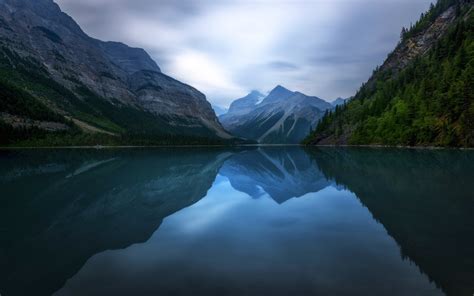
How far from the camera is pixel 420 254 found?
41.1ft

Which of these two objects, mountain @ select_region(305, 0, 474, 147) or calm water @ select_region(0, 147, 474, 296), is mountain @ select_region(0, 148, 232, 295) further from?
mountain @ select_region(305, 0, 474, 147)

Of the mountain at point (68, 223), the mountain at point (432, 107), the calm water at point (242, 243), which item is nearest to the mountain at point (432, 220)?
the calm water at point (242, 243)

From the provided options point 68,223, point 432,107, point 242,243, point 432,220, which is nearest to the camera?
point 242,243

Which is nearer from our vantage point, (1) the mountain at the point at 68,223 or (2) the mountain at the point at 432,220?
(2) the mountain at the point at 432,220

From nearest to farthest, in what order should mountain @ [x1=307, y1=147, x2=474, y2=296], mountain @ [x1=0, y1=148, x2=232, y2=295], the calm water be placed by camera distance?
the calm water → mountain @ [x1=307, y1=147, x2=474, y2=296] → mountain @ [x1=0, y1=148, x2=232, y2=295]

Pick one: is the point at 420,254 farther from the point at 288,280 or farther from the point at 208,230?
the point at 208,230

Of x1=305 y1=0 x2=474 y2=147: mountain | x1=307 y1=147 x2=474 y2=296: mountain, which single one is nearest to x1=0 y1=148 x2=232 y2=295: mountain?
x1=307 y1=147 x2=474 y2=296: mountain

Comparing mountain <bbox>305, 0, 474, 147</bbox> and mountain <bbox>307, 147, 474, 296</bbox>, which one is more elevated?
mountain <bbox>305, 0, 474, 147</bbox>

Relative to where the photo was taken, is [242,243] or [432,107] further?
[432,107]

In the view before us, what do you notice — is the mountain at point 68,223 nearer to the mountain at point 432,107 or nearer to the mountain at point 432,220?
the mountain at point 432,220

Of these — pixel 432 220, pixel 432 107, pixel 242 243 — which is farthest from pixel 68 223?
pixel 432 107

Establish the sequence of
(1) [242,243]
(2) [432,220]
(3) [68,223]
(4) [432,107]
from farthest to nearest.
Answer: (4) [432,107], (3) [68,223], (2) [432,220], (1) [242,243]

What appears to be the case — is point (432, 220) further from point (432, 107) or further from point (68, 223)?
point (432, 107)

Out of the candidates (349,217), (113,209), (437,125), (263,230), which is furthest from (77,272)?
(437,125)
